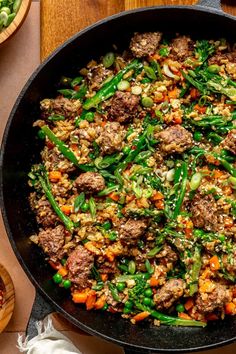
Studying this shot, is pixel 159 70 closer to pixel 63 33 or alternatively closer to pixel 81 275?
pixel 63 33

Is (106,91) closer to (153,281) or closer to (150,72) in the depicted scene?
(150,72)

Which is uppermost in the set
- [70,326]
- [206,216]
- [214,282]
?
[206,216]

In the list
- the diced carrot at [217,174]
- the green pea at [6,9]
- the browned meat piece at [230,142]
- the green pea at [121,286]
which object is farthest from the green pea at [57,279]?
the green pea at [6,9]

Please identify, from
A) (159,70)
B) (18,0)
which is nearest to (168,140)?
(159,70)

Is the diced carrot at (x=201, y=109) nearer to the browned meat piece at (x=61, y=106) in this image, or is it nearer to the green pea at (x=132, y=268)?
the browned meat piece at (x=61, y=106)

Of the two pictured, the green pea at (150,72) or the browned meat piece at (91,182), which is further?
the green pea at (150,72)
